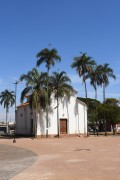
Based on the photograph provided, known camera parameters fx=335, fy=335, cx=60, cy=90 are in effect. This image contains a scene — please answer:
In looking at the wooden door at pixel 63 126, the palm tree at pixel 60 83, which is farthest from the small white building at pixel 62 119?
the palm tree at pixel 60 83

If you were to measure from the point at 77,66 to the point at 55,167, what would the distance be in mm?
37940

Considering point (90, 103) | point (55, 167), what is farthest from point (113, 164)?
point (90, 103)

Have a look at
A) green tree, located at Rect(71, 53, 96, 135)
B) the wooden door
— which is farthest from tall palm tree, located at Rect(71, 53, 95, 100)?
the wooden door

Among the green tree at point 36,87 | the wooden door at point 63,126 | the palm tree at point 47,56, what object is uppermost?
the palm tree at point 47,56

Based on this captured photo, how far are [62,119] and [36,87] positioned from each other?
873 centimetres

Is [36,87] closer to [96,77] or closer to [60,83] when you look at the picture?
[60,83]

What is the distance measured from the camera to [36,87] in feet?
154

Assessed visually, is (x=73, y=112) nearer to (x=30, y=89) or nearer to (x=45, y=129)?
(x=45, y=129)

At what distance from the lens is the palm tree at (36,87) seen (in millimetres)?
46594

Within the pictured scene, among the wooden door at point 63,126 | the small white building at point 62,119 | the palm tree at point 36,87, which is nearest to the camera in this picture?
the palm tree at point 36,87

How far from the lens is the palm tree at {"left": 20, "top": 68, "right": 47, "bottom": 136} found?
46.6 meters

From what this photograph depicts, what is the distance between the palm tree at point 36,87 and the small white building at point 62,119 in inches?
155

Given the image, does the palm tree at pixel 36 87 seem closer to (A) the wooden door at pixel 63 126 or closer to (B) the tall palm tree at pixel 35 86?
(B) the tall palm tree at pixel 35 86

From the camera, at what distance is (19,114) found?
59500 millimetres
